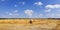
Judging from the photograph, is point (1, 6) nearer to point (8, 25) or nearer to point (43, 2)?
point (8, 25)

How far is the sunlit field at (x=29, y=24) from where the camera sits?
0.90 metres

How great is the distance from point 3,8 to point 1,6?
26 millimetres

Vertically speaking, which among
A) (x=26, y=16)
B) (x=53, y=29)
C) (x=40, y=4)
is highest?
(x=40, y=4)

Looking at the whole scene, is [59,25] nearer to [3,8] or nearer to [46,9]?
[46,9]

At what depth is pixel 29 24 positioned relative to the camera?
913 millimetres

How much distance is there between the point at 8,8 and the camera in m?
0.94

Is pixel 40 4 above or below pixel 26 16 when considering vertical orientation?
above

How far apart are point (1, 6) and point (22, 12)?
0.68ft

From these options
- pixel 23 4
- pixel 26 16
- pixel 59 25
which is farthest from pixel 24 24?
pixel 59 25

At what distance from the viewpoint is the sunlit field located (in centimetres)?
90

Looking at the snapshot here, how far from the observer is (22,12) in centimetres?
93

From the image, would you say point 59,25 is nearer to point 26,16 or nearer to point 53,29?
point 53,29

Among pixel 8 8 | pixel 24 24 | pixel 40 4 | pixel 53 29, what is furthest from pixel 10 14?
pixel 53 29

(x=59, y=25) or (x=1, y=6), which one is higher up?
(x=1, y=6)
